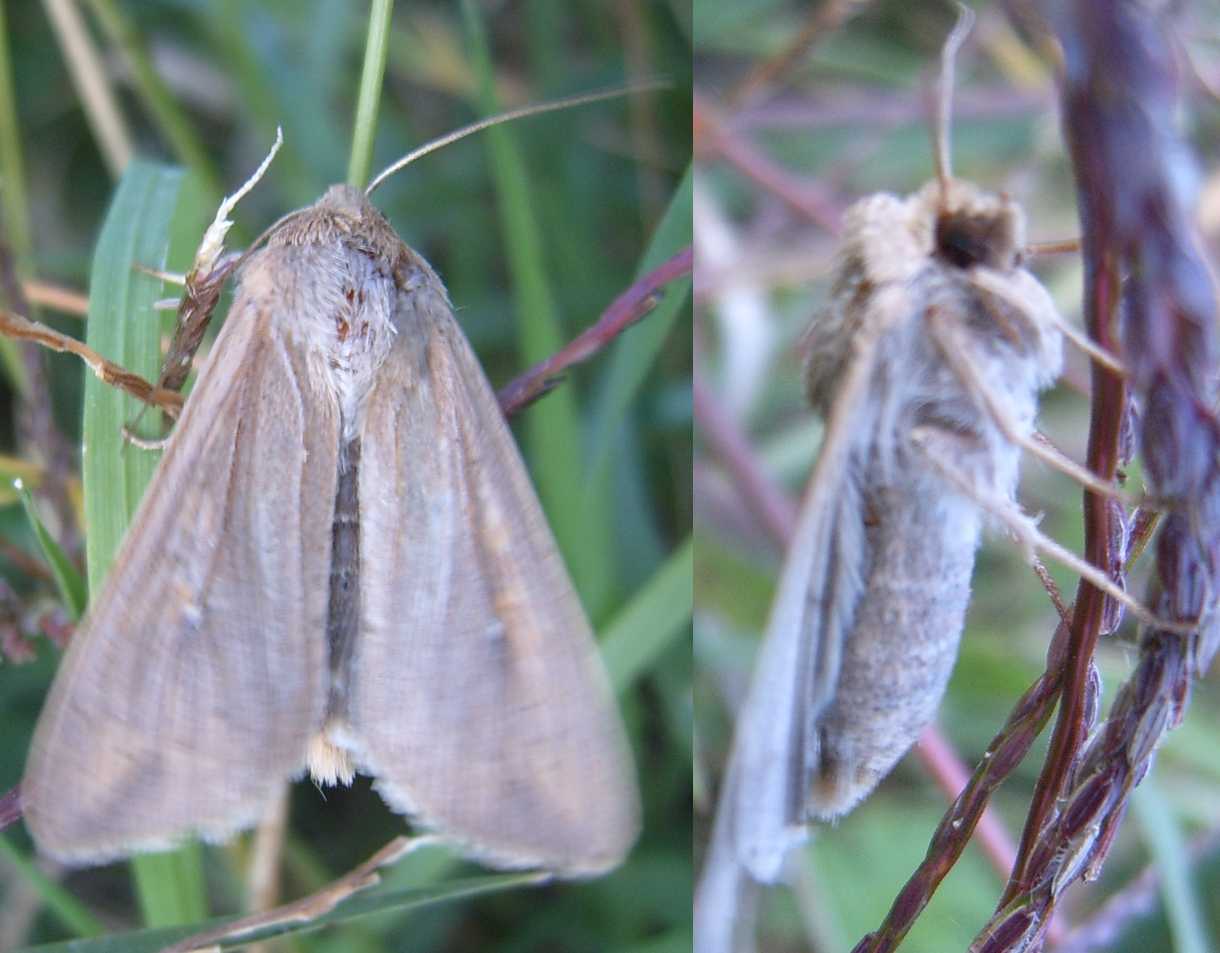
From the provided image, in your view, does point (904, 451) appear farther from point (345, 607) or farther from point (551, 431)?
point (551, 431)

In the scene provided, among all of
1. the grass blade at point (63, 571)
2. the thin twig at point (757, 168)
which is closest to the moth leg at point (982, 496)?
the grass blade at point (63, 571)

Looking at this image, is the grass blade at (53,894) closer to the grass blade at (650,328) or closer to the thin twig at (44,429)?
the thin twig at (44,429)

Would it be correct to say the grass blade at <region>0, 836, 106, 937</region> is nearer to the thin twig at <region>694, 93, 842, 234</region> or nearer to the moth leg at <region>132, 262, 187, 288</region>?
the moth leg at <region>132, 262, 187, 288</region>

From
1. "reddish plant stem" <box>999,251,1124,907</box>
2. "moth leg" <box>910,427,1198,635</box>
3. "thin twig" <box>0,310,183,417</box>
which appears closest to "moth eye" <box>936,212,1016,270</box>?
"moth leg" <box>910,427,1198,635</box>

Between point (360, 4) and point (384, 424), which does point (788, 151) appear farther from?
point (384, 424)

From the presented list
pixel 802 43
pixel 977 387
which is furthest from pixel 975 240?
pixel 802 43

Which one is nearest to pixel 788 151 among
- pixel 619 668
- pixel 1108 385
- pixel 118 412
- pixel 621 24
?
pixel 621 24

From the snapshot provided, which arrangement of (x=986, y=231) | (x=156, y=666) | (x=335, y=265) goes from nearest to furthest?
(x=986, y=231)
(x=156, y=666)
(x=335, y=265)
